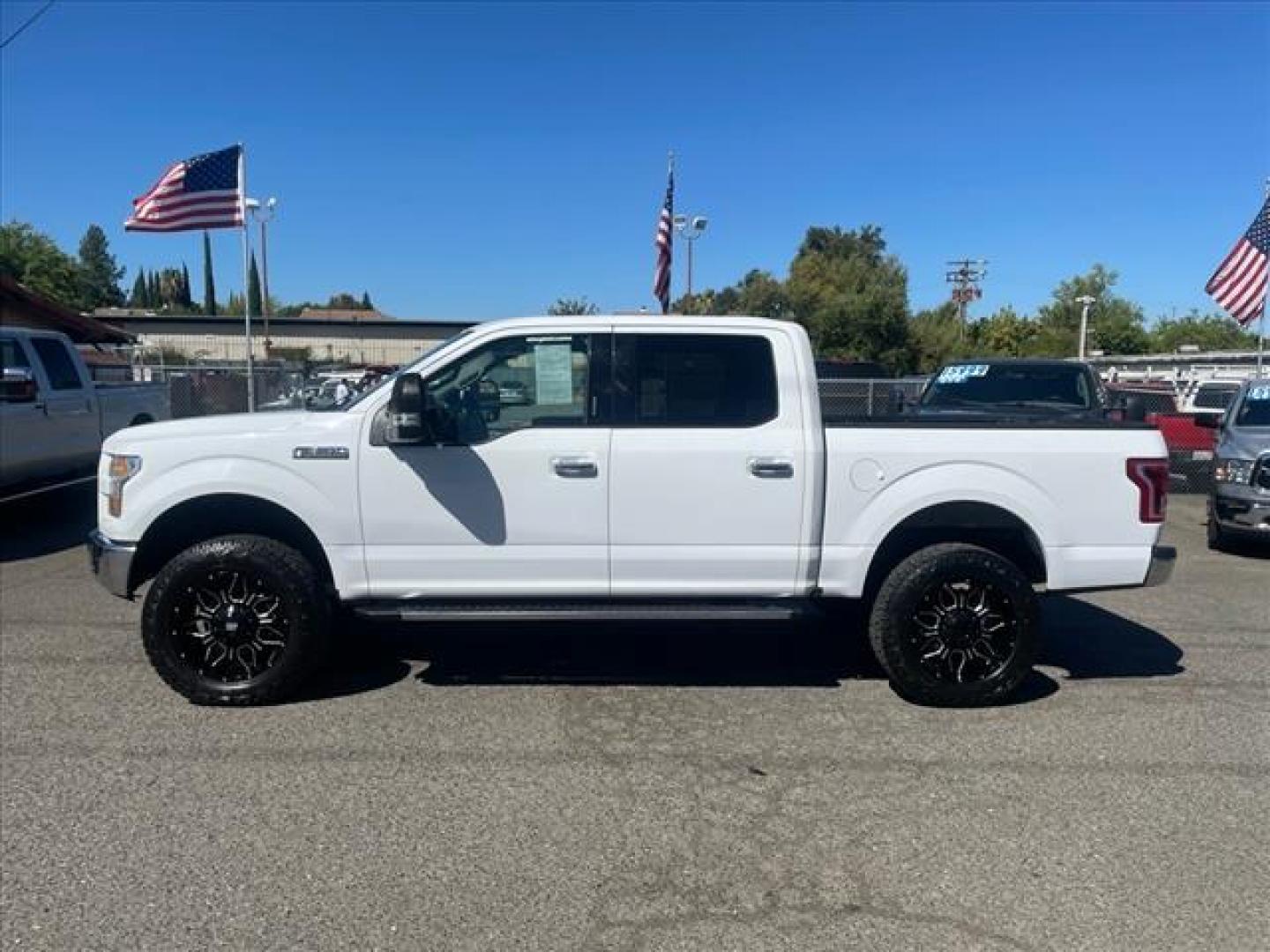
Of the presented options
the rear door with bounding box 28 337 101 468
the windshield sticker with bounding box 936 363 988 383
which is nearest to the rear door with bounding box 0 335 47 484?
the rear door with bounding box 28 337 101 468

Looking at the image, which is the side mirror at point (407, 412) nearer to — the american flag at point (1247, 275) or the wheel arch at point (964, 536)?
the wheel arch at point (964, 536)

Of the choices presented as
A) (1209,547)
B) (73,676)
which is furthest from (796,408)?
(1209,547)

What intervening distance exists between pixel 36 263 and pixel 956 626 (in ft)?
263

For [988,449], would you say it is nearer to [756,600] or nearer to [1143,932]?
[756,600]

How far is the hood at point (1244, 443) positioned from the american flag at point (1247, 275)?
8358 mm

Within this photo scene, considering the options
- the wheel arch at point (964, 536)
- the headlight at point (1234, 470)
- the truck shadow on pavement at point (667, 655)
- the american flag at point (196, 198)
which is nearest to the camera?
the wheel arch at point (964, 536)

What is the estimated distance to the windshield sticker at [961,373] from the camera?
Result: 1102 cm

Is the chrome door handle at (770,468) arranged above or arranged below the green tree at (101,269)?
below

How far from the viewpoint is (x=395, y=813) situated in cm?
388

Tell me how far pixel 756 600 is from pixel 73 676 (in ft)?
12.7

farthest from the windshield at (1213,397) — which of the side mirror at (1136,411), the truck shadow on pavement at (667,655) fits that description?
the truck shadow on pavement at (667,655)

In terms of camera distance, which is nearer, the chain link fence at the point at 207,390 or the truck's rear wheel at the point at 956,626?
the truck's rear wheel at the point at 956,626

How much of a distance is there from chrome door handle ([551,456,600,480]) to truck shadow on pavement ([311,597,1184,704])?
2.62 ft

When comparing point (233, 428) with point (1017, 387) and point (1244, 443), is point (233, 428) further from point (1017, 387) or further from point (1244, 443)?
point (1244, 443)
